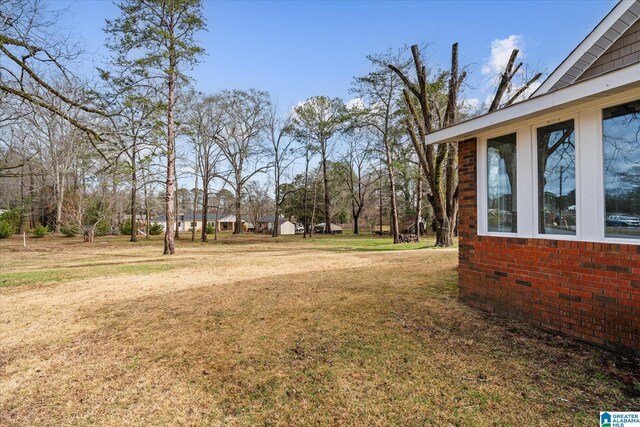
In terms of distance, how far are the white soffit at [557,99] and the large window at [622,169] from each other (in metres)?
0.31

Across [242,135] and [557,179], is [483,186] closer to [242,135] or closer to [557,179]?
[557,179]

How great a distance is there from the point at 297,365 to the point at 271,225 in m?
44.9

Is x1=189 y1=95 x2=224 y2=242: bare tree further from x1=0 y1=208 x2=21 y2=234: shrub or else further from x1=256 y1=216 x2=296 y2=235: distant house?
x1=0 y1=208 x2=21 y2=234: shrub

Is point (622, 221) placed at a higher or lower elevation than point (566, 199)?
lower

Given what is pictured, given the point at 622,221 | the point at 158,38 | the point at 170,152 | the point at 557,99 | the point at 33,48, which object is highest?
the point at 158,38

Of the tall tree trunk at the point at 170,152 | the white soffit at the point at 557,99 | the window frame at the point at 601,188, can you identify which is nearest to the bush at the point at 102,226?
the tall tree trunk at the point at 170,152

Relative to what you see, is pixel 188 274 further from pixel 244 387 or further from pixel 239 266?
pixel 244 387

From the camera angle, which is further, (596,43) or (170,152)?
(170,152)

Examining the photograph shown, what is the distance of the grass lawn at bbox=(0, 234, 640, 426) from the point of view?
2424 mm

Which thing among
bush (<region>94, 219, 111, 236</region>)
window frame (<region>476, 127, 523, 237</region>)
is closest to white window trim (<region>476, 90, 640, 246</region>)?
window frame (<region>476, 127, 523, 237</region>)

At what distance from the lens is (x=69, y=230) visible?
25.9m

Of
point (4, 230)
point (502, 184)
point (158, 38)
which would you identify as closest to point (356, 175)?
point (158, 38)

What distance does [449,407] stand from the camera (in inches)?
94.7

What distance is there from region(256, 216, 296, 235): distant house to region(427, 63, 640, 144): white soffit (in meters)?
36.3
